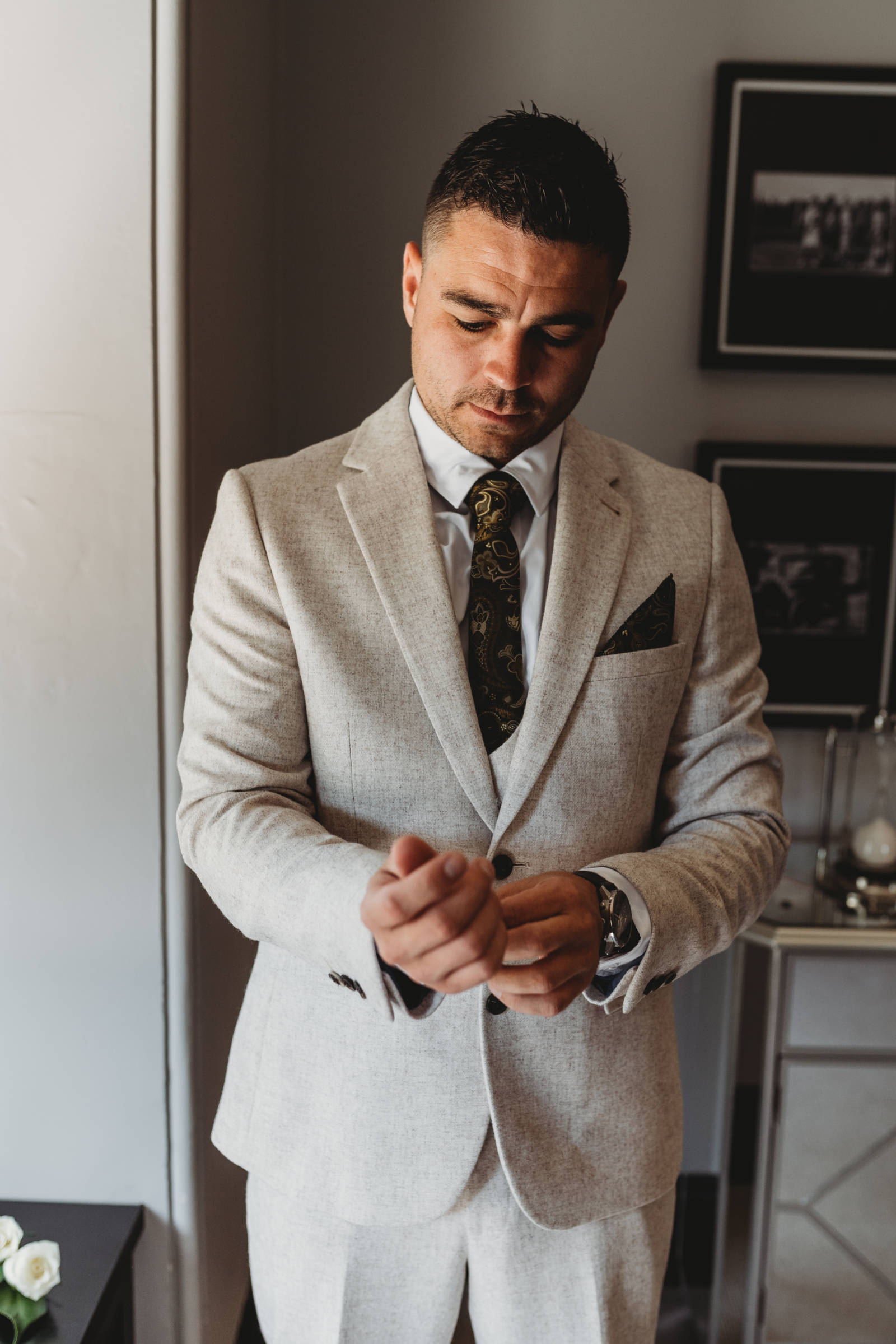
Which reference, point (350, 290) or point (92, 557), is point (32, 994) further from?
point (350, 290)

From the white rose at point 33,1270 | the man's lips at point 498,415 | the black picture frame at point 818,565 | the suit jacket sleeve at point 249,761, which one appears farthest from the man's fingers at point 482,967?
the black picture frame at point 818,565

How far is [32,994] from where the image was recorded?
1453mm

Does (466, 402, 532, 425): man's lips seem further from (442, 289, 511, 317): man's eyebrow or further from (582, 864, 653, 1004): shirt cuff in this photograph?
(582, 864, 653, 1004): shirt cuff

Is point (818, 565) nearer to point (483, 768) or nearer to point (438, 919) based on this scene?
point (483, 768)

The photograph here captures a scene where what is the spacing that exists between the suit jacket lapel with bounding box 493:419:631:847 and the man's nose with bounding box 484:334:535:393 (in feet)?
0.51

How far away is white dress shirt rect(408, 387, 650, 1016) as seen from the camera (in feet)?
3.73

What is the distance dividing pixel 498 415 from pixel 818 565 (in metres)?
1.23

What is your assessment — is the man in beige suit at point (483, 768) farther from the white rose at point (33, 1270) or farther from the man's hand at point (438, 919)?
the white rose at point (33, 1270)

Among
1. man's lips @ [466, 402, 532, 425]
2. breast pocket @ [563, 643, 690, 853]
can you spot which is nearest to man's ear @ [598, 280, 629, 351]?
man's lips @ [466, 402, 532, 425]

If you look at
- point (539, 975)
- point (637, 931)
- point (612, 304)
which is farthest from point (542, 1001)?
point (612, 304)

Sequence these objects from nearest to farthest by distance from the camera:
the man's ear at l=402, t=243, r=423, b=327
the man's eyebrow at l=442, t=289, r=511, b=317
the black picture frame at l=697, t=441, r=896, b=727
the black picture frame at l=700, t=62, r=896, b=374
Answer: the man's eyebrow at l=442, t=289, r=511, b=317 → the man's ear at l=402, t=243, r=423, b=327 → the black picture frame at l=700, t=62, r=896, b=374 → the black picture frame at l=697, t=441, r=896, b=727

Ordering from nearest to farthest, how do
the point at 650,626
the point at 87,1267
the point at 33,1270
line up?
the point at 650,626 < the point at 33,1270 < the point at 87,1267

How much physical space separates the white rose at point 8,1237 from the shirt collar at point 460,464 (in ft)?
3.35

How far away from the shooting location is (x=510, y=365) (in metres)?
1.04
